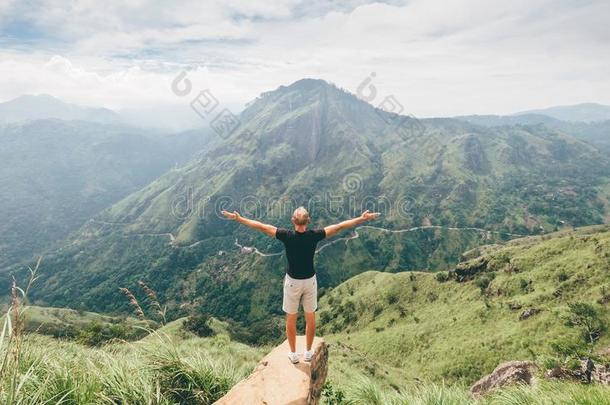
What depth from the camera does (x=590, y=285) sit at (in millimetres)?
61250

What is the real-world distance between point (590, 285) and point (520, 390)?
6962 centimetres

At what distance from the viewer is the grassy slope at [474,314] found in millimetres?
52562

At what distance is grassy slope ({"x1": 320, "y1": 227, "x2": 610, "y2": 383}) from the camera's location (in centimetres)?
5256

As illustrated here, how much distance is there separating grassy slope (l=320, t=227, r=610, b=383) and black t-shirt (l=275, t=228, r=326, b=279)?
32.6 metres

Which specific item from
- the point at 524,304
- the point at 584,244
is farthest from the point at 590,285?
the point at 584,244

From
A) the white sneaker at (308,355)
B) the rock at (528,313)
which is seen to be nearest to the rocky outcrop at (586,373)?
the white sneaker at (308,355)

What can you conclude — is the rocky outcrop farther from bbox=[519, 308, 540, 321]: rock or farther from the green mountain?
bbox=[519, 308, 540, 321]: rock

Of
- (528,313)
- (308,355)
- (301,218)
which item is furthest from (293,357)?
(528,313)

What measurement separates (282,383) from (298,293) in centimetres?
237

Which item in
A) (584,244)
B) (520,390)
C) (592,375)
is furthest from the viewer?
(584,244)

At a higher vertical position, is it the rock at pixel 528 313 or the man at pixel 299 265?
the man at pixel 299 265

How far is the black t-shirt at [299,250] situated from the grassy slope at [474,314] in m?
32.6

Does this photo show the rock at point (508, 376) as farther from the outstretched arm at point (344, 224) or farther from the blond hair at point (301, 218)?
the blond hair at point (301, 218)

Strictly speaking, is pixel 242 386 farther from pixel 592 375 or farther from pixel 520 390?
pixel 592 375
